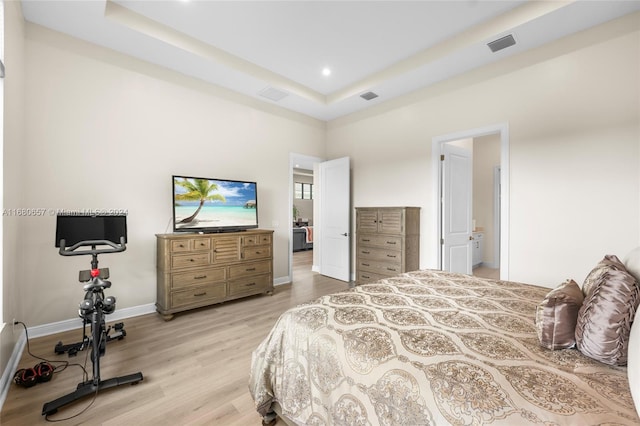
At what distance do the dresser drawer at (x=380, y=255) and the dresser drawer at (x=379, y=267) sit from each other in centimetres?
5

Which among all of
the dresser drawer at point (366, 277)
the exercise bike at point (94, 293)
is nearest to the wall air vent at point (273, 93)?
the exercise bike at point (94, 293)

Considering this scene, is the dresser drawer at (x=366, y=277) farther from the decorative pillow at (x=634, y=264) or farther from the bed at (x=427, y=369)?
the decorative pillow at (x=634, y=264)

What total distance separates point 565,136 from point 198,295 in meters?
4.54

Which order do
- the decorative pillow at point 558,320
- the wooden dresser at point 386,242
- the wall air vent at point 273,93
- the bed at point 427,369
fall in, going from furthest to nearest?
1. the wall air vent at point 273,93
2. the wooden dresser at point 386,242
3. the decorative pillow at point 558,320
4. the bed at point 427,369

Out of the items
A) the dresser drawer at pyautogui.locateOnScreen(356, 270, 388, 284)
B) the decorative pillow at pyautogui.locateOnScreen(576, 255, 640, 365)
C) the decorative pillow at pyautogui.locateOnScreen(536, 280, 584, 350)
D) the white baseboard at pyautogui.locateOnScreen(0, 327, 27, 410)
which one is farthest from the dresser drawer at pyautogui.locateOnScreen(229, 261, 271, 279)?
the decorative pillow at pyautogui.locateOnScreen(576, 255, 640, 365)

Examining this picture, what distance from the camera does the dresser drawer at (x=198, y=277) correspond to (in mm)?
3238

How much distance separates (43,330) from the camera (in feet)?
9.02

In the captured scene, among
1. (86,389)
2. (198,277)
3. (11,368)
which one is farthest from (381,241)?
(11,368)

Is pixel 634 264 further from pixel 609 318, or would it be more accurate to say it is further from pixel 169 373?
pixel 169 373

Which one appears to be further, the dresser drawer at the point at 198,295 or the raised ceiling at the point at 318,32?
the dresser drawer at the point at 198,295

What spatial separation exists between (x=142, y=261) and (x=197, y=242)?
27.8 inches

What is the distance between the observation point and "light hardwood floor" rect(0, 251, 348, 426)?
1.69 m

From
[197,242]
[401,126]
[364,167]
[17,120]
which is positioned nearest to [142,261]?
[197,242]

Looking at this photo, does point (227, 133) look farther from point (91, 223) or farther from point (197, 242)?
point (91, 223)
